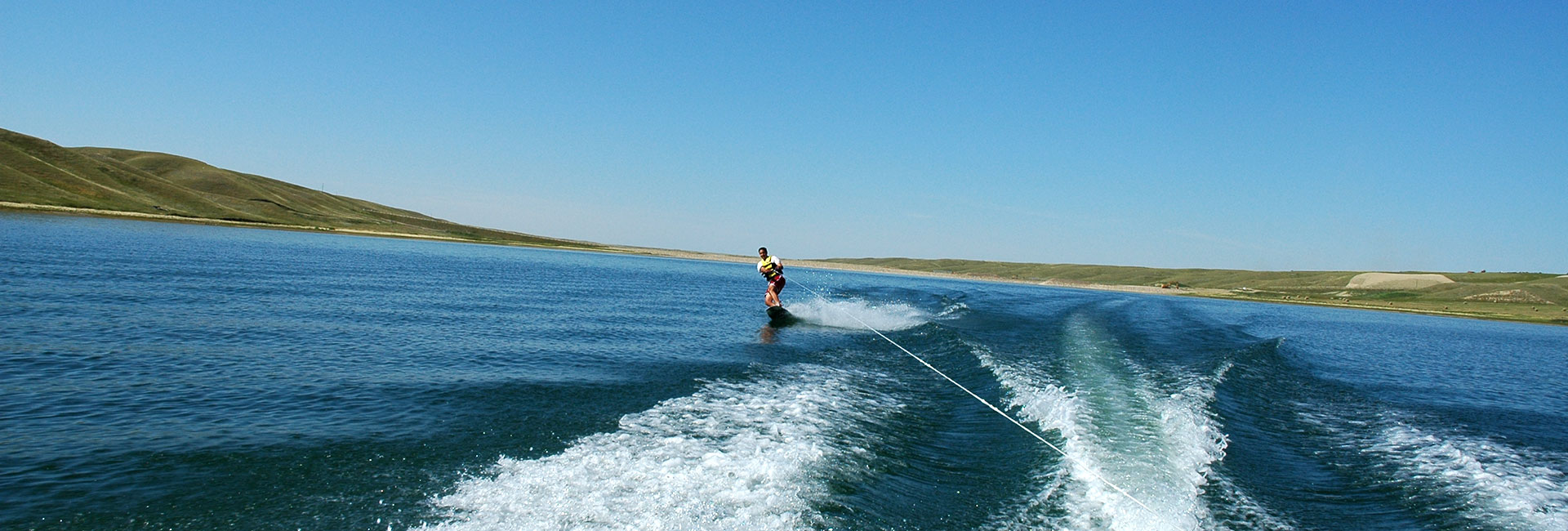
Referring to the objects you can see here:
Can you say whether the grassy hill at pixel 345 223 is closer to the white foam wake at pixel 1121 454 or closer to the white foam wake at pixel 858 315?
the white foam wake at pixel 858 315

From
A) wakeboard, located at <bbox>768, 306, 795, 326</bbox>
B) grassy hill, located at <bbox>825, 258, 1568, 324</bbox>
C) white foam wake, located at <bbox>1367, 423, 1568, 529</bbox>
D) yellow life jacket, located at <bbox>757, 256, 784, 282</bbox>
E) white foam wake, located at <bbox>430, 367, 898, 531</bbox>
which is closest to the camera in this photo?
white foam wake, located at <bbox>430, 367, 898, 531</bbox>

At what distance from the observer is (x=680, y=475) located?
26.2ft

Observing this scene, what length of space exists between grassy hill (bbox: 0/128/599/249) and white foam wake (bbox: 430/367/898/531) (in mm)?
101933

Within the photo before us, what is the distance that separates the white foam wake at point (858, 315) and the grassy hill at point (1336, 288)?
4442 cm

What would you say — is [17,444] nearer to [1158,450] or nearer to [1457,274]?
[1158,450]

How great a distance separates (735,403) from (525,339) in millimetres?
8024

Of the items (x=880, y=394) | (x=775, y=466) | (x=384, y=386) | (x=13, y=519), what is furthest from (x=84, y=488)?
(x=880, y=394)

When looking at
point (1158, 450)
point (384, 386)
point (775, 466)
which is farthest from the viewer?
point (384, 386)

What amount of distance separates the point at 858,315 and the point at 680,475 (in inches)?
891

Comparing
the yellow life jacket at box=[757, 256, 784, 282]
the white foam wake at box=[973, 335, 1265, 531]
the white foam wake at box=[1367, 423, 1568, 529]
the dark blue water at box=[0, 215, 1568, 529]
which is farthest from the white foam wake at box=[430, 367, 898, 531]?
the yellow life jacket at box=[757, 256, 784, 282]

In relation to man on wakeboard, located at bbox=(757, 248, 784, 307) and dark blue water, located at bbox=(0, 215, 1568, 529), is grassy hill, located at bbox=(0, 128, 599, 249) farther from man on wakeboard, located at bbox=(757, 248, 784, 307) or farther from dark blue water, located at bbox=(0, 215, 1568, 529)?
man on wakeboard, located at bbox=(757, 248, 784, 307)

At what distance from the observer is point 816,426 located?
10672 millimetres

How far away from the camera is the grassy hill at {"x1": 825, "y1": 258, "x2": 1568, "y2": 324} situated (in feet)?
193

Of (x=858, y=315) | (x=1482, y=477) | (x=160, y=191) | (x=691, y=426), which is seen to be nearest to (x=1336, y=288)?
(x=858, y=315)
